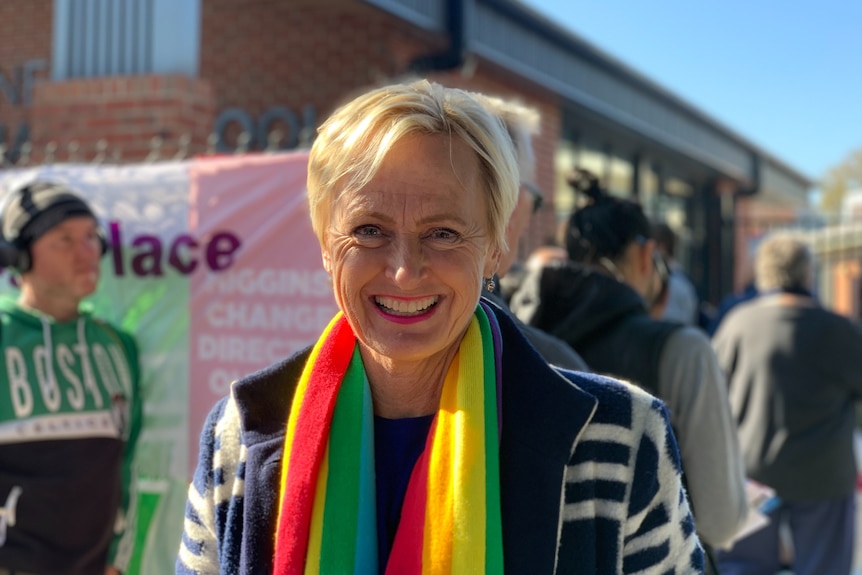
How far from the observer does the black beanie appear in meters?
3.05

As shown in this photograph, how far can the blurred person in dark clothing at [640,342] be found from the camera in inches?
96.0

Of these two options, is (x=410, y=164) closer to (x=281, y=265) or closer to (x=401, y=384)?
(x=401, y=384)

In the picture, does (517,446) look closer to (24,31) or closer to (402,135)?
(402,135)

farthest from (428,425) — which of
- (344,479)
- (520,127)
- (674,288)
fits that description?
(674,288)

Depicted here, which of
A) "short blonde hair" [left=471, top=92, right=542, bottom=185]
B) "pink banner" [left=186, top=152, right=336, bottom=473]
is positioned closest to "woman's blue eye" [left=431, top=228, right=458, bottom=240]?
"short blonde hair" [left=471, top=92, right=542, bottom=185]

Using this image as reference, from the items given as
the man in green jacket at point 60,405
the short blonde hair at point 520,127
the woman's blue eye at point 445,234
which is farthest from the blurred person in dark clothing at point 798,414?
the woman's blue eye at point 445,234

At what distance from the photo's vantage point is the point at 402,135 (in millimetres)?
1436

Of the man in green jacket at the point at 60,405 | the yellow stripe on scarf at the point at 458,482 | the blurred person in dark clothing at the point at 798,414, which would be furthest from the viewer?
the blurred person in dark clothing at the point at 798,414

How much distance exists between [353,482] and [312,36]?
601cm

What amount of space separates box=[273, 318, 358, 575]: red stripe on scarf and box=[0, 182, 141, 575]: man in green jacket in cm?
175

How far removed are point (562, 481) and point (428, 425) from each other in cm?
28

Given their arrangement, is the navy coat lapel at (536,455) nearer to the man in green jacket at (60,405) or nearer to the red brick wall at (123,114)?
the man in green jacket at (60,405)

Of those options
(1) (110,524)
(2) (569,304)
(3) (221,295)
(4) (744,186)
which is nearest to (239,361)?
(3) (221,295)

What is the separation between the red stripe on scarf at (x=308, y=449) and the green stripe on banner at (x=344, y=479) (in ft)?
0.06
